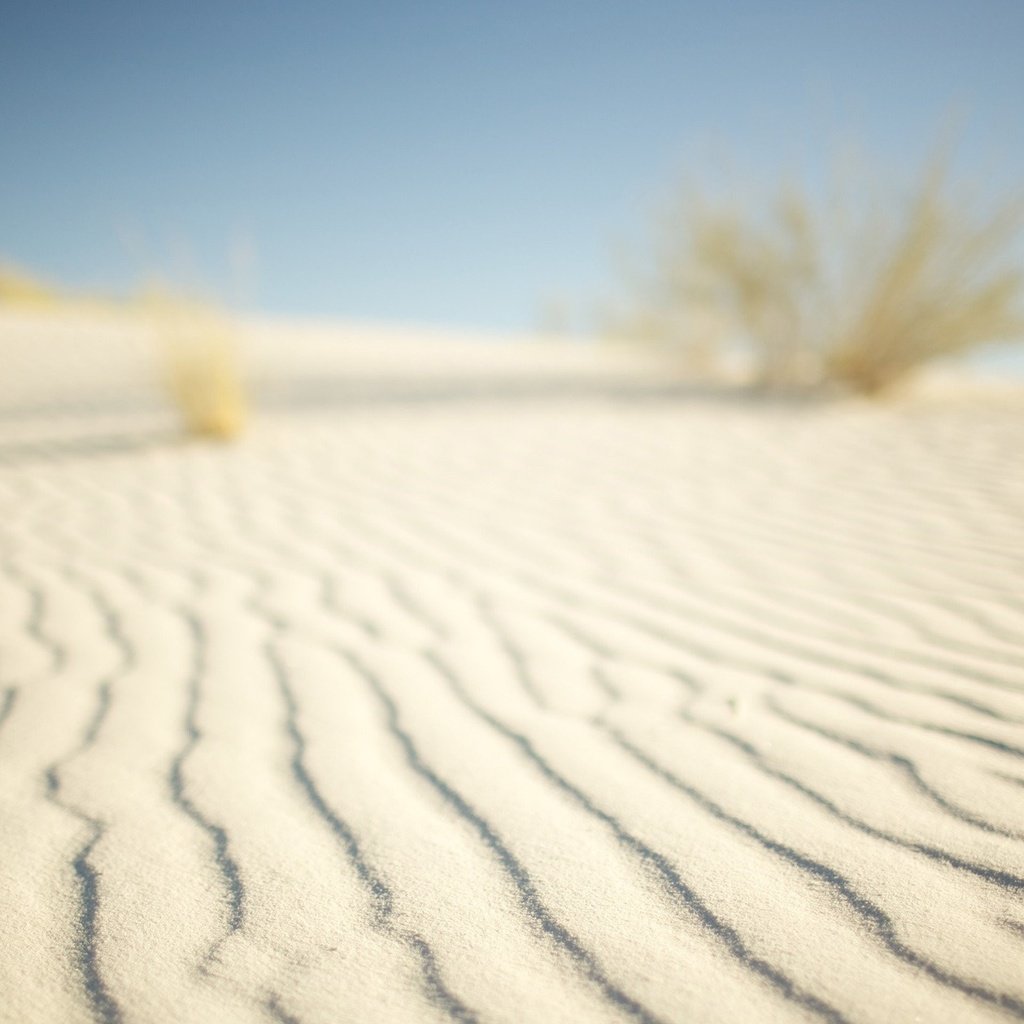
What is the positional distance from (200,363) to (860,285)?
18.8 feet

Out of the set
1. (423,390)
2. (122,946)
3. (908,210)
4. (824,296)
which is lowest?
(122,946)

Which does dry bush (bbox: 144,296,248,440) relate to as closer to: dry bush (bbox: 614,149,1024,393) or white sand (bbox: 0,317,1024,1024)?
white sand (bbox: 0,317,1024,1024)

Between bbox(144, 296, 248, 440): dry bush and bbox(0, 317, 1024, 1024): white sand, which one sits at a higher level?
bbox(144, 296, 248, 440): dry bush

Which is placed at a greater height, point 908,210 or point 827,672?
point 908,210

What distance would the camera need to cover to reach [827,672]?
1.76 meters

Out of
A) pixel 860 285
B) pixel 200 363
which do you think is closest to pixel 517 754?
pixel 200 363

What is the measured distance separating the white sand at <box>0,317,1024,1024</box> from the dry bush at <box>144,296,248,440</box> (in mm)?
1284

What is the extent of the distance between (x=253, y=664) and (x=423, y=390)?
523 cm

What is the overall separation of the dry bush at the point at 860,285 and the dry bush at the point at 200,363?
5.06 meters

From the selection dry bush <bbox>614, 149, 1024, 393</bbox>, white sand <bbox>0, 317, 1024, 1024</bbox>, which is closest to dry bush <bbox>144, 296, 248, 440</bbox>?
white sand <bbox>0, 317, 1024, 1024</bbox>

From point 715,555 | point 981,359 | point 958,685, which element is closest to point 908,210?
point 981,359

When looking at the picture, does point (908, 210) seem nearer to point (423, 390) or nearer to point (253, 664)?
point (423, 390)

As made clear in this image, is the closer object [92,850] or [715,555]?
[92,850]

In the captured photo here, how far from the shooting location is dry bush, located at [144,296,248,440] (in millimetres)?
4625
